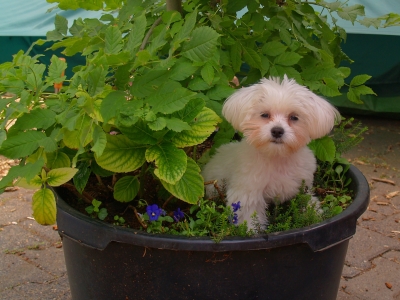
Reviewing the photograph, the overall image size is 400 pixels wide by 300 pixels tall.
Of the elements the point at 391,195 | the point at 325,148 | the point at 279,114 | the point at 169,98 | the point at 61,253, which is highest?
the point at 169,98

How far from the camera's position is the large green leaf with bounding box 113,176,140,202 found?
1.55 metres

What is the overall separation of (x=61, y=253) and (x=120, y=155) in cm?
138

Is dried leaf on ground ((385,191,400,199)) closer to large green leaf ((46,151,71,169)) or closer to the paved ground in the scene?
the paved ground

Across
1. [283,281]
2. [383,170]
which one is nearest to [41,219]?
[283,281]

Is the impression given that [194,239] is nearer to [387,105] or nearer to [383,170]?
[383,170]

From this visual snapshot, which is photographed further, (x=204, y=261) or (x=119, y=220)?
(x=119, y=220)

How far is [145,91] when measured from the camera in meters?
1.28

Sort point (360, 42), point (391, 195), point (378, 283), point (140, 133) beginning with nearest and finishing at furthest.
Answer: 1. point (140, 133)
2. point (378, 283)
3. point (391, 195)
4. point (360, 42)

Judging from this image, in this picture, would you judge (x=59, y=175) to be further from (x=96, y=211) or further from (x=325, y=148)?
(x=325, y=148)

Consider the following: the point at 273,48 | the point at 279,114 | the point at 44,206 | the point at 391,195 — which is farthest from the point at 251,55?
the point at 391,195

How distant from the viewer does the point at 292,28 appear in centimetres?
164

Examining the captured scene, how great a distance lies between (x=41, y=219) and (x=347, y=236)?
838mm

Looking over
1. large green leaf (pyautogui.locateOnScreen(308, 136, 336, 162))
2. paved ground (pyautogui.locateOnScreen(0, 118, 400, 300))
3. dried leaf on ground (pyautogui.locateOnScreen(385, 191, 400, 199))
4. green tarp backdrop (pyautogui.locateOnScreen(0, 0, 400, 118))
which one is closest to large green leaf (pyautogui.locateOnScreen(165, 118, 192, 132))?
large green leaf (pyautogui.locateOnScreen(308, 136, 336, 162))

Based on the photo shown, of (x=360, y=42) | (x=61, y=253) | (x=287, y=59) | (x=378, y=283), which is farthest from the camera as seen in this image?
(x=360, y=42)
